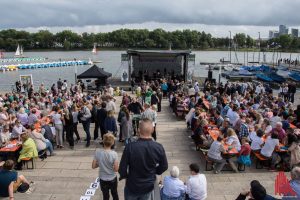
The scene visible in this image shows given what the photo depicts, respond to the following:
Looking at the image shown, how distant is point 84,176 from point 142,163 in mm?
5141

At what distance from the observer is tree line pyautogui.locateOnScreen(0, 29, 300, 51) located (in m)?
137

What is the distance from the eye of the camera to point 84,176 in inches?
329

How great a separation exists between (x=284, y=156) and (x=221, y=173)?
1.84 m

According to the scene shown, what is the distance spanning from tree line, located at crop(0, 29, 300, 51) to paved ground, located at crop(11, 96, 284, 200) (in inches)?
5110

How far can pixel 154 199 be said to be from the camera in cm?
388

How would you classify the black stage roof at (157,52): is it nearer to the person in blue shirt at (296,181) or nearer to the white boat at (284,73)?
the white boat at (284,73)

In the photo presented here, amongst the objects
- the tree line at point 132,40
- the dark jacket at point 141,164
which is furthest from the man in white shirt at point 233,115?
the tree line at point 132,40

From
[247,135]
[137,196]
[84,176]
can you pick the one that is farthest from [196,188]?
[247,135]

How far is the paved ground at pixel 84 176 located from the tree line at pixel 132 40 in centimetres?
12981

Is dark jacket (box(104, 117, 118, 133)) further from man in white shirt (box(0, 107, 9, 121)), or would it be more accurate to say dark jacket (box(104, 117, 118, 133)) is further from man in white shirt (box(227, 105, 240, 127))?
man in white shirt (box(227, 105, 240, 127))

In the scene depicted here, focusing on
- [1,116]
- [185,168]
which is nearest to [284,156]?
[185,168]

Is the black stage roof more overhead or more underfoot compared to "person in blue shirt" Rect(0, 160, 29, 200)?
more overhead

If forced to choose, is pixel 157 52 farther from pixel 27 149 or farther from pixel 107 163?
pixel 107 163

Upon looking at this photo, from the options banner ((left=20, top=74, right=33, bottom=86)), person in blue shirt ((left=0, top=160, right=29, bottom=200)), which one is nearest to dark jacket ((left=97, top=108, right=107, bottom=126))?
person in blue shirt ((left=0, top=160, right=29, bottom=200))
